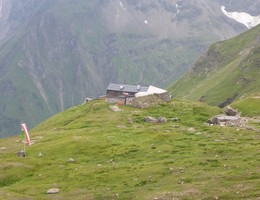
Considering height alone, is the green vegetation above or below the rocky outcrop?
below

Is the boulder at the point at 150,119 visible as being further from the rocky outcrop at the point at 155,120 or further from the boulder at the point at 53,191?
the boulder at the point at 53,191

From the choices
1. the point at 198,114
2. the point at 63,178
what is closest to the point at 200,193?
the point at 63,178

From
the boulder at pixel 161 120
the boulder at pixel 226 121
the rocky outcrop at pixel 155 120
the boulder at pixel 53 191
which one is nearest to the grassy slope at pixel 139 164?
the boulder at pixel 53 191

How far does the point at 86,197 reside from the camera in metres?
50.9

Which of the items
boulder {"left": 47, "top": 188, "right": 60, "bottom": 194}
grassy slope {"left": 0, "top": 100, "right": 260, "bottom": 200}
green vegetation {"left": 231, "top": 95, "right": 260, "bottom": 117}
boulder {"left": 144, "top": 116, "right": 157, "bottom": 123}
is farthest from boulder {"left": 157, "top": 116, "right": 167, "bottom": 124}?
boulder {"left": 47, "top": 188, "right": 60, "bottom": 194}

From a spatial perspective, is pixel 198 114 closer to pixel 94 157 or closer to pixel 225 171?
pixel 94 157

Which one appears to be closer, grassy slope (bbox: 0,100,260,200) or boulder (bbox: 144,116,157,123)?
grassy slope (bbox: 0,100,260,200)

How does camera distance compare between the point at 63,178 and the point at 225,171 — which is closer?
the point at 225,171

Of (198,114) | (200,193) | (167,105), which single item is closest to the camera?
(200,193)

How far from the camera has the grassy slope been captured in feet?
162

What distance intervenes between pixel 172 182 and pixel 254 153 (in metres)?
14.4

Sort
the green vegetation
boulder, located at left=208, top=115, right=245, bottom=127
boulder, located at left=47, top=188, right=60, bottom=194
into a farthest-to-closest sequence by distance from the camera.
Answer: the green vegetation, boulder, located at left=208, top=115, right=245, bottom=127, boulder, located at left=47, top=188, right=60, bottom=194

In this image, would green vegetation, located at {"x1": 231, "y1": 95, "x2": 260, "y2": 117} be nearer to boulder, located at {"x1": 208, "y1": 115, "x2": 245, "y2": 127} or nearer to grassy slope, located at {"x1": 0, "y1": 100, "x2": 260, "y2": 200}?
boulder, located at {"x1": 208, "y1": 115, "x2": 245, "y2": 127}

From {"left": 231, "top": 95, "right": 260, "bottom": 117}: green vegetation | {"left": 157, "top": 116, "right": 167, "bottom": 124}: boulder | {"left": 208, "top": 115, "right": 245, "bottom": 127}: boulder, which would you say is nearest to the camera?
{"left": 208, "top": 115, "right": 245, "bottom": 127}: boulder
